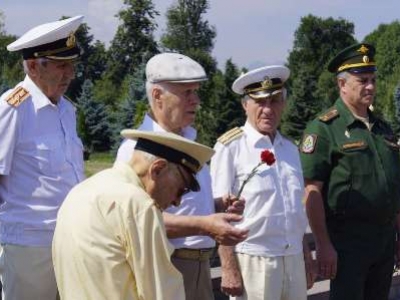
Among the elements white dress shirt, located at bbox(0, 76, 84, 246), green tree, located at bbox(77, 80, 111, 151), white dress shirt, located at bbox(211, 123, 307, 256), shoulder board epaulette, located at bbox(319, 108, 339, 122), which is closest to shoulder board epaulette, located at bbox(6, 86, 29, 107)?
white dress shirt, located at bbox(0, 76, 84, 246)

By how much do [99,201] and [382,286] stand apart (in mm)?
2802

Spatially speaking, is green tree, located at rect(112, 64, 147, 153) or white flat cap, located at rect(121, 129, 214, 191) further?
green tree, located at rect(112, 64, 147, 153)

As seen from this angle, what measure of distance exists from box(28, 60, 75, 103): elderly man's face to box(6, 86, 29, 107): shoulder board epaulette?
0.09 meters

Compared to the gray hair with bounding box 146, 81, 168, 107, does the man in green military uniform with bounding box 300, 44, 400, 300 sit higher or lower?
lower

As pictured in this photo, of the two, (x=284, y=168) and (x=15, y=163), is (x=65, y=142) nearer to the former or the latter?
(x=15, y=163)

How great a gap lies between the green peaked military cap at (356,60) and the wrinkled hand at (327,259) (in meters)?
1.04

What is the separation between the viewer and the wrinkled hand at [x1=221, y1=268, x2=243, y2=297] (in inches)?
169

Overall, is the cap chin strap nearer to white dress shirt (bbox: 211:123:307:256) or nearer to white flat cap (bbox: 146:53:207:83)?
white dress shirt (bbox: 211:123:307:256)

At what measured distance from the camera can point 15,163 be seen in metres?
3.91

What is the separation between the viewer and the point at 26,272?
386cm

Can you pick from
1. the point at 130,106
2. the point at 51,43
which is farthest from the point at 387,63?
the point at 51,43

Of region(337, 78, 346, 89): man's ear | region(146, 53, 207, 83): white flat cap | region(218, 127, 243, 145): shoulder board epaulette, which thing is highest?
region(146, 53, 207, 83): white flat cap

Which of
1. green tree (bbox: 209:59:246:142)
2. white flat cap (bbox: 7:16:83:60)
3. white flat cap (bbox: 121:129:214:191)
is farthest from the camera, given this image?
green tree (bbox: 209:59:246:142)

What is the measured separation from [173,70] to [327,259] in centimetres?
161
